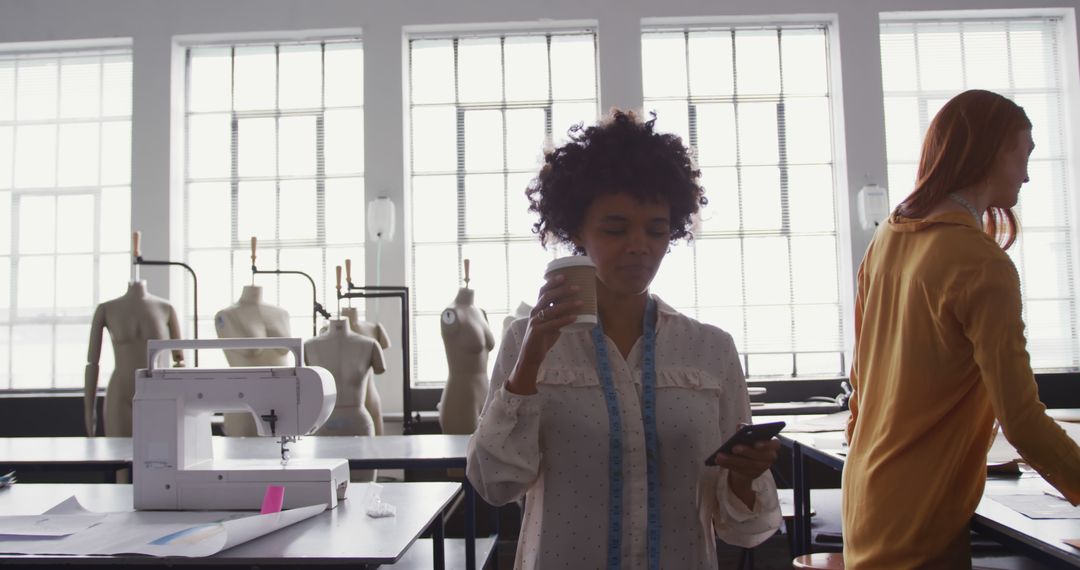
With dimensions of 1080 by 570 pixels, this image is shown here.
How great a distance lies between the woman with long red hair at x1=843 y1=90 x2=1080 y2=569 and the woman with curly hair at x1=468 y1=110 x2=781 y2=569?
375 mm

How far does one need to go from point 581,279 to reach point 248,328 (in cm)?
394

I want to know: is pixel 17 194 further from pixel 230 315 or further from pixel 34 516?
pixel 34 516

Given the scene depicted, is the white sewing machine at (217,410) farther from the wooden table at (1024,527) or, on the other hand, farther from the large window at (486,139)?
the large window at (486,139)

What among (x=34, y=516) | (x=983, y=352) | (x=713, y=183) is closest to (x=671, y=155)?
(x=983, y=352)

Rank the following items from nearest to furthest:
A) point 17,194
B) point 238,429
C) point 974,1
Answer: point 238,429, point 974,1, point 17,194

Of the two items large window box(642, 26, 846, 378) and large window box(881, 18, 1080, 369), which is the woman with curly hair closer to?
large window box(642, 26, 846, 378)

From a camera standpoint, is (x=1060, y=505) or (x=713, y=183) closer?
(x=1060, y=505)

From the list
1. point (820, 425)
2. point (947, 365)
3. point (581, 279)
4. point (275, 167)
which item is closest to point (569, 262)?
point (581, 279)

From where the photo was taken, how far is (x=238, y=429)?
4.49 meters

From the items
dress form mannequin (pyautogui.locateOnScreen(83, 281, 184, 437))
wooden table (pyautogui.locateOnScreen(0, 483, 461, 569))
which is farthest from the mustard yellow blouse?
dress form mannequin (pyautogui.locateOnScreen(83, 281, 184, 437))

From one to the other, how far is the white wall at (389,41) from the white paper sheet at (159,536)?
381 cm

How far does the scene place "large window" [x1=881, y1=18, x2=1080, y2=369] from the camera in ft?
19.6

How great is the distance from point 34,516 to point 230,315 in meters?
2.89

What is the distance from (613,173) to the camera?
4.31ft
